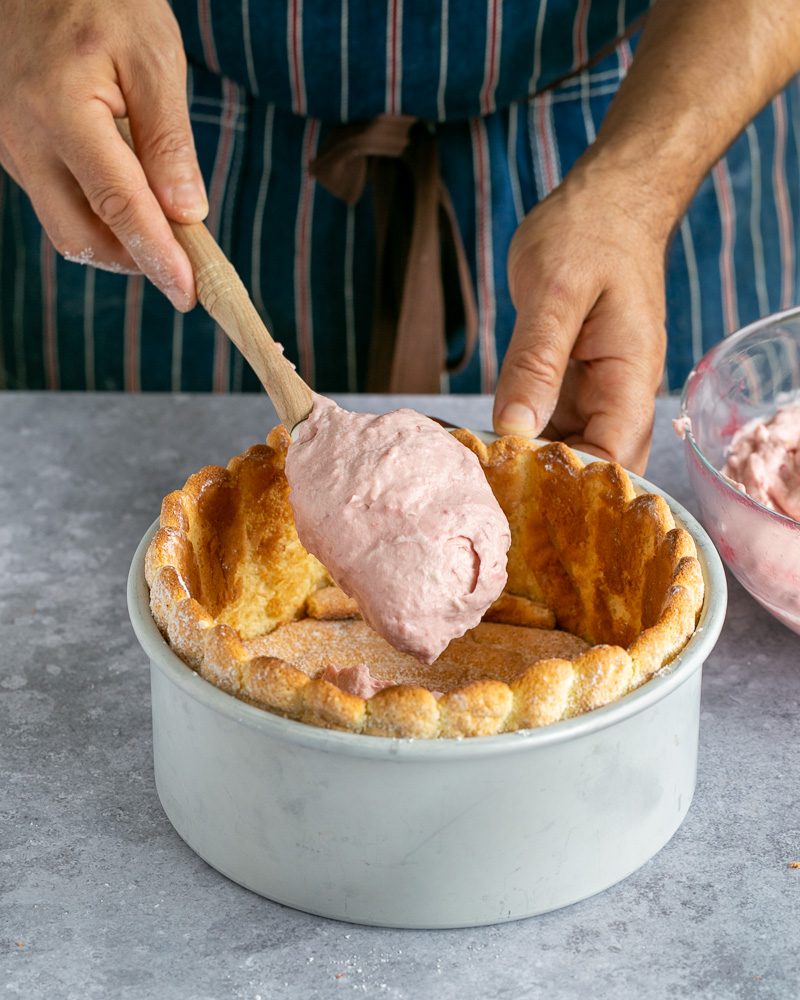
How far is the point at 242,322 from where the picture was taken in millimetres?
1069

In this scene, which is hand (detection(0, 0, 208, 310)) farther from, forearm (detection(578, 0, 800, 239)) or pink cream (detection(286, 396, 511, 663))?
forearm (detection(578, 0, 800, 239))

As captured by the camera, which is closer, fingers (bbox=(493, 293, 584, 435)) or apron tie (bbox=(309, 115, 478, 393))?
fingers (bbox=(493, 293, 584, 435))

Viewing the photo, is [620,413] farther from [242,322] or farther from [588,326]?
[242,322]

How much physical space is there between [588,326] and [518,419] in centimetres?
17

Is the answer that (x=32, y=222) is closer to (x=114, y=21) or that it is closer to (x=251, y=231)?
(x=251, y=231)

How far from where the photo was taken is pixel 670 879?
0.90m

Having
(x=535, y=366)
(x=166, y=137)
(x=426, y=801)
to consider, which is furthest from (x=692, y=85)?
(x=426, y=801)

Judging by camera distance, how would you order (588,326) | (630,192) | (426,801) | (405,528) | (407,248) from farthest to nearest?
1. (407,248)
2. (630,192)
3. (588,326)
4. (405,528)
5. (426,801)

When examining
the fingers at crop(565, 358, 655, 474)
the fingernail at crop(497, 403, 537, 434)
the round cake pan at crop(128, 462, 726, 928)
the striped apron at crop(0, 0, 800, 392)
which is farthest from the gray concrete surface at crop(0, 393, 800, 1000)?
the striped apron at crop(0, 0, 800, 392)

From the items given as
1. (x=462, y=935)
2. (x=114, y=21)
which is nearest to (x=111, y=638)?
(x=462, y=935)

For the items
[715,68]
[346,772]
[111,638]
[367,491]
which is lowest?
[111,638]

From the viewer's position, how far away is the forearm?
144 cm

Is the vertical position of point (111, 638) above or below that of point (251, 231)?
below

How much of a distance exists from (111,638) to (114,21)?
595mm
